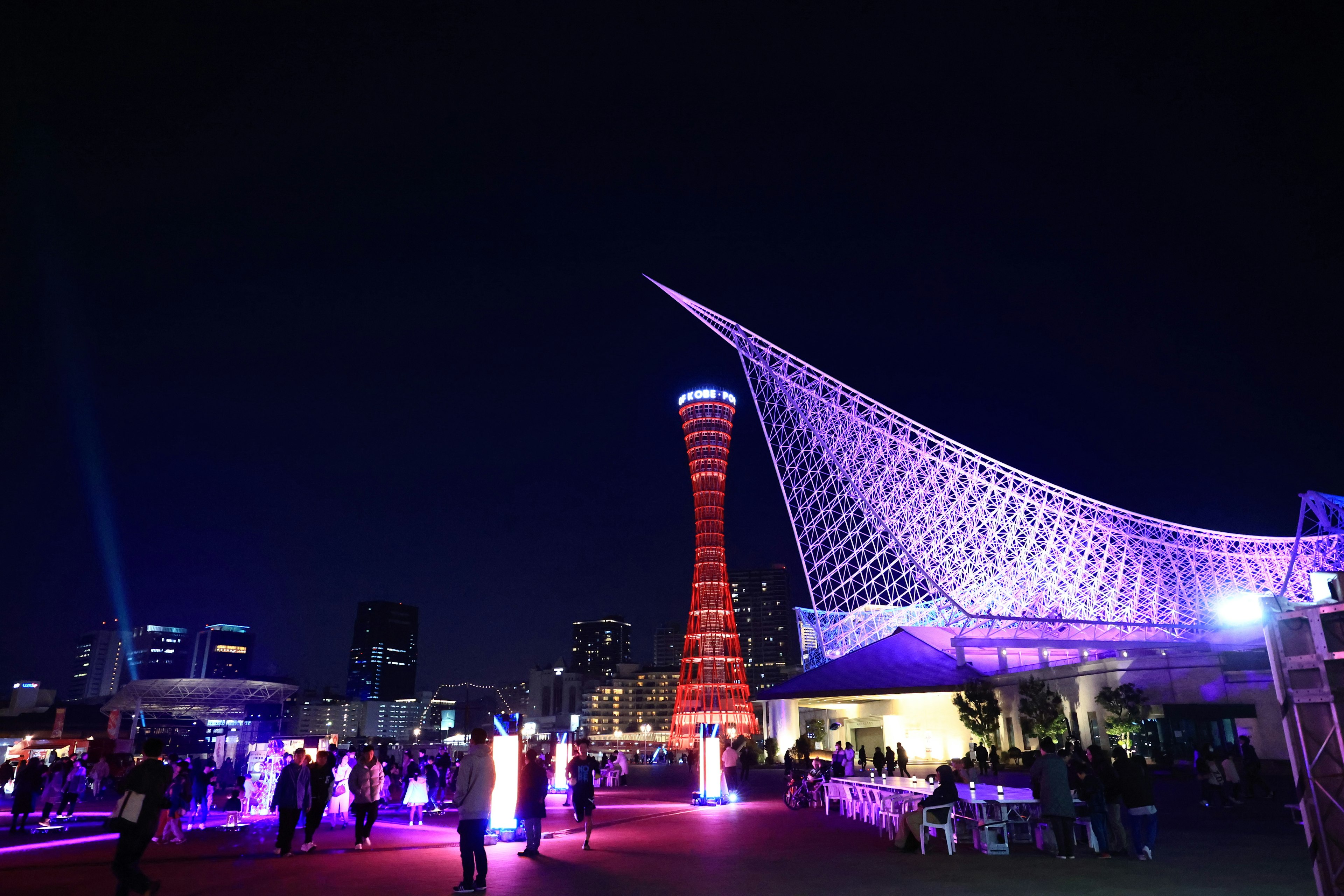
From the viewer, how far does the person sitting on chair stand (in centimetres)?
1166

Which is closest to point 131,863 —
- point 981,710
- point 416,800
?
point 416,800

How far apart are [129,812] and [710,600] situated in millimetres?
52642

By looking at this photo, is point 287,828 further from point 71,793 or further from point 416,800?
point 71,793

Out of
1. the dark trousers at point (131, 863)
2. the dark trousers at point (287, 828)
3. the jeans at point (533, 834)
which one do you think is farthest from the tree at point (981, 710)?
the dark trousers at point (131, 863)

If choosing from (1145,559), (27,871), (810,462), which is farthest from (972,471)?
(27,871)

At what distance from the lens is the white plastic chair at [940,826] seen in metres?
11.6

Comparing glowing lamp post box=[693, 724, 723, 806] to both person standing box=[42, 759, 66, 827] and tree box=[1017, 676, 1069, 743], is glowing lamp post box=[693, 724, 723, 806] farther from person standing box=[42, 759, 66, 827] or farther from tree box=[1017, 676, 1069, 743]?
tree box=[1017, 676, 1069, 743]

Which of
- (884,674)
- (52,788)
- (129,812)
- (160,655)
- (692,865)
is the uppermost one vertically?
(160,655)

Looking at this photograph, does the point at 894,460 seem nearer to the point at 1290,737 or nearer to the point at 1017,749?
the point at 1017,749

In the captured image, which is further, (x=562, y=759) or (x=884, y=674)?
(x=884, y=674)

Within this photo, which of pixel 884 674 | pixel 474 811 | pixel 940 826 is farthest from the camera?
pixel 884 674

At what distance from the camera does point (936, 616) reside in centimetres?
5484

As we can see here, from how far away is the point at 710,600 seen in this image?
59250 millimetres

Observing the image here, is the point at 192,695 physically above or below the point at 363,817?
above
